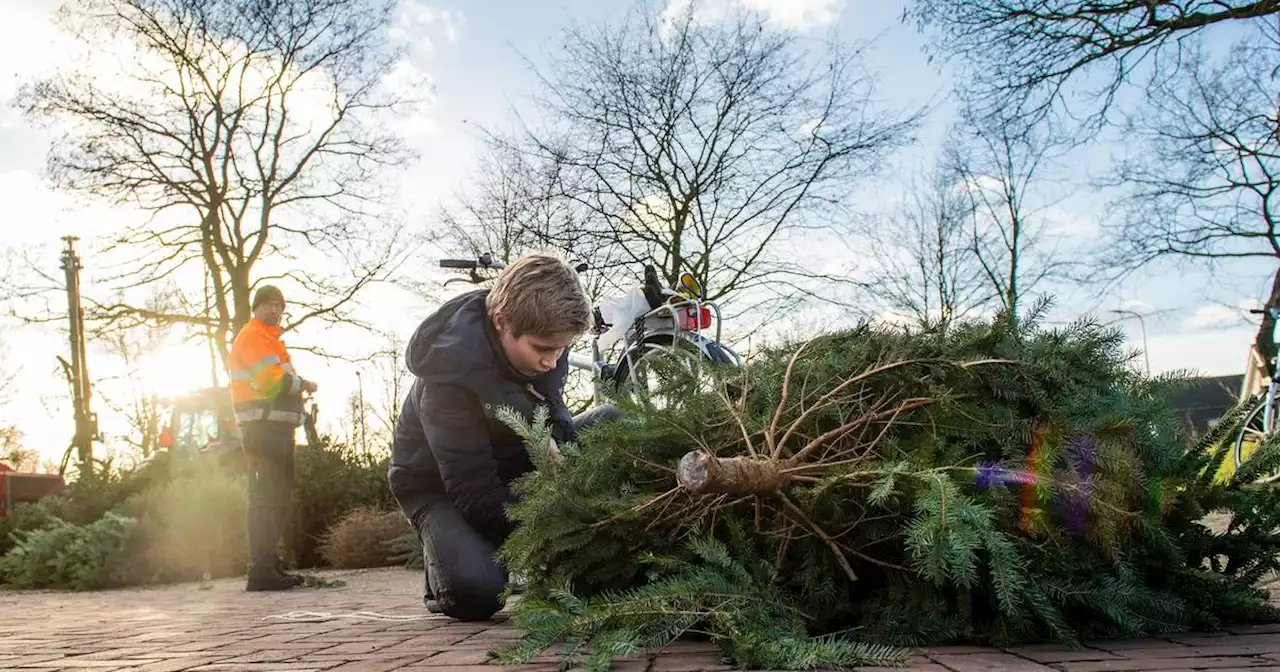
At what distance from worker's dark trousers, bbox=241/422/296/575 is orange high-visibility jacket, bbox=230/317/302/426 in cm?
8

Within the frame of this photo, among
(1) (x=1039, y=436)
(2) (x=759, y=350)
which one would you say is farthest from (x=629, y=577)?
(1) (x=1039, y=436)

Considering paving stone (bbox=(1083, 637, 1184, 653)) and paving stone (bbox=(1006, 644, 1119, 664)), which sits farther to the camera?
paving stone (bbox=(1083, 637, 1184, 653))

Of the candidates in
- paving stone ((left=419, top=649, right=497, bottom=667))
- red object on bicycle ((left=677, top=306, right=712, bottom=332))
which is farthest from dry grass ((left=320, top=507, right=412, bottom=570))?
paving stone ((left=419, top=649, right=497, bottom=667))

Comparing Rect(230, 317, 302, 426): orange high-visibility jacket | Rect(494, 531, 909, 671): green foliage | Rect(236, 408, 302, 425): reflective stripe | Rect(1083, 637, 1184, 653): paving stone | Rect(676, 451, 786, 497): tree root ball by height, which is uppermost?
Rect(230, 317, 302, 426): orange high-visibility jacket

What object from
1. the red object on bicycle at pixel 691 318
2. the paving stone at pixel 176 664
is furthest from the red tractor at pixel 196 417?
the paving stone at pixel 176 664

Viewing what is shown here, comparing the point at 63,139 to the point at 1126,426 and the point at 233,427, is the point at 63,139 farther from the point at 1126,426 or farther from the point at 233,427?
the point at 1126,426

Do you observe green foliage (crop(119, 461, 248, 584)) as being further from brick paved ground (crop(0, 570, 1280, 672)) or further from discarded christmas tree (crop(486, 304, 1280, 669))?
discarded christmas tree (crop(486, 304, 1280, 669))

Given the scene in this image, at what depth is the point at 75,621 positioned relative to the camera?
17.6 feet

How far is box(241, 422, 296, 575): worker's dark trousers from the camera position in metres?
6.97

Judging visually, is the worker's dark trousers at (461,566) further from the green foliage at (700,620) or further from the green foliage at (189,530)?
the green foliage at (189,530)

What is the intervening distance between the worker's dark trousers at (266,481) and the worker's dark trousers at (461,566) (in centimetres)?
348

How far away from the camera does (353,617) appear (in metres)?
4.37

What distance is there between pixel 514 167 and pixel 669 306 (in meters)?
9.71

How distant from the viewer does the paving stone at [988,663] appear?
2170mm
